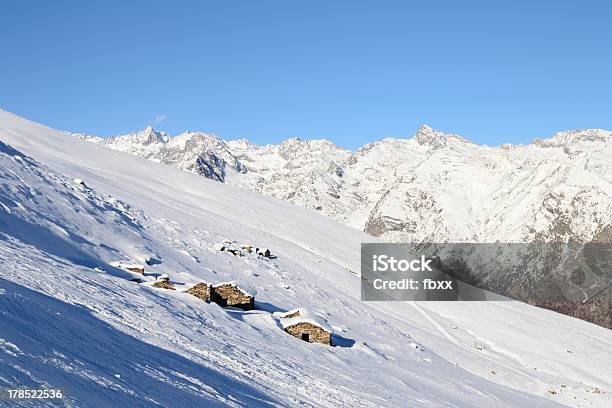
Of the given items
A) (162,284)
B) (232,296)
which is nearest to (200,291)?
(162,284)

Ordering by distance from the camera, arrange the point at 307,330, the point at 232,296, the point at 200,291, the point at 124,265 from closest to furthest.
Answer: the point at 200,291 < the point at 307,330 < the point at 124,265 < the point at 232,296

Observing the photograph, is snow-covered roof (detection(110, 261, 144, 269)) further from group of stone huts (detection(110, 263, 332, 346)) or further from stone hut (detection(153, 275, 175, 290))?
stone hut (detection(153, 275, 175, 290))

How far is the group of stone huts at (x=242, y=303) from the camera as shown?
26812 mm

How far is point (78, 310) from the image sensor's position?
603 inches

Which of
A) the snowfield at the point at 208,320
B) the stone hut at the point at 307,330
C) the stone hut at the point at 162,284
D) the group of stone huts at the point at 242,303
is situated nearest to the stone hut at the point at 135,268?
the group of stone huts at the point at 242,303

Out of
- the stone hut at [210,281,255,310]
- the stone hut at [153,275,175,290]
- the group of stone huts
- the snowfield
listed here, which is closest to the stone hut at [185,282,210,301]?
the group of stone huts

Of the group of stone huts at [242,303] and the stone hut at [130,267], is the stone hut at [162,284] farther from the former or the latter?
the stone hut at [130,267]

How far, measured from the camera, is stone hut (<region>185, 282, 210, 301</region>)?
26562 mm

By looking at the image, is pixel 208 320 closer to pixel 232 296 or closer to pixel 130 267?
pixel 232 296

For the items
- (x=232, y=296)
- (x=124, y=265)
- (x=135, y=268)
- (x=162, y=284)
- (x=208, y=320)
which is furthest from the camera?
(x=232, y=296)

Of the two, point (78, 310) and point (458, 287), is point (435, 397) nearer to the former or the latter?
point (78, 310)

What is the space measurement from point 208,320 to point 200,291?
449cm

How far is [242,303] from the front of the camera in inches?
1156

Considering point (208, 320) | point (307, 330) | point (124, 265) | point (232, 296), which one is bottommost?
point (307, 330)
